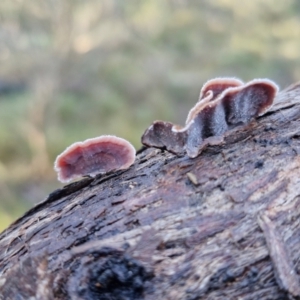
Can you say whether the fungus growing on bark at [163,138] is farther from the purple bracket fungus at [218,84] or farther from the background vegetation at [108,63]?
the background vegetation at [108,63]

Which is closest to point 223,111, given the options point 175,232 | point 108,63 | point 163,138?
point 163,138

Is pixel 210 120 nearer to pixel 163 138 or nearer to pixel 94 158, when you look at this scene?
pixel 163 138

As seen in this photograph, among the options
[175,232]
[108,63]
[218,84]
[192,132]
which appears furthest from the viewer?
[108,63]

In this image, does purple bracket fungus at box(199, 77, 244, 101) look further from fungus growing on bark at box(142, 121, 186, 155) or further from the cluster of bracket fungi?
fungus growing on bark at box(142, 121, 186, 155)

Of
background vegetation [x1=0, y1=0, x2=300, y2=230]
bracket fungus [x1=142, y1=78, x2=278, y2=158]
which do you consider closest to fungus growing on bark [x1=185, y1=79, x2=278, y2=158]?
bracket fungus [x1=142, y1=78, x2=278, y2=158]

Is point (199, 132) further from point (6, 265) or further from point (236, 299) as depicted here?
point (6, 265)
